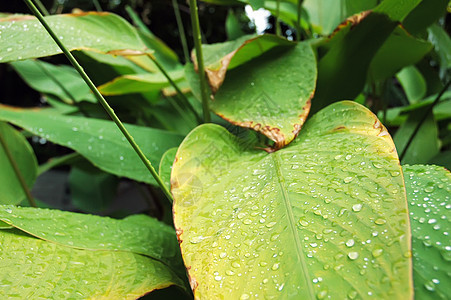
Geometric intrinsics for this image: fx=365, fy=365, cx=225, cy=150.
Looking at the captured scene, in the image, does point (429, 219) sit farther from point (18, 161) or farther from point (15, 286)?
point (18, 161)

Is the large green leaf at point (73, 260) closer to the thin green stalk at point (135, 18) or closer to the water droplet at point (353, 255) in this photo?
the water droplet at point (353, 255)

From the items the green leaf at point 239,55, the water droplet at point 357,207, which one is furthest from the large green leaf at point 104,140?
the water droplet at point 357,207

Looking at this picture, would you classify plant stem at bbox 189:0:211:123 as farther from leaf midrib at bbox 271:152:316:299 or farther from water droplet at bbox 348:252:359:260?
water droplet at bbox 348:252:359:260

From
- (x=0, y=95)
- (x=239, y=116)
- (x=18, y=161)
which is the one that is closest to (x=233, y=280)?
(x=239, y=116)

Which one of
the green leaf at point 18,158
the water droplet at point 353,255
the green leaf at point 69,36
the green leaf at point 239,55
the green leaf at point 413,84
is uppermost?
the green leaf at point 69,36

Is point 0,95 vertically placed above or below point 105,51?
below

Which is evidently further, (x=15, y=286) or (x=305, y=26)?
(x=305, y=26)

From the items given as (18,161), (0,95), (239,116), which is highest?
(239,116)
